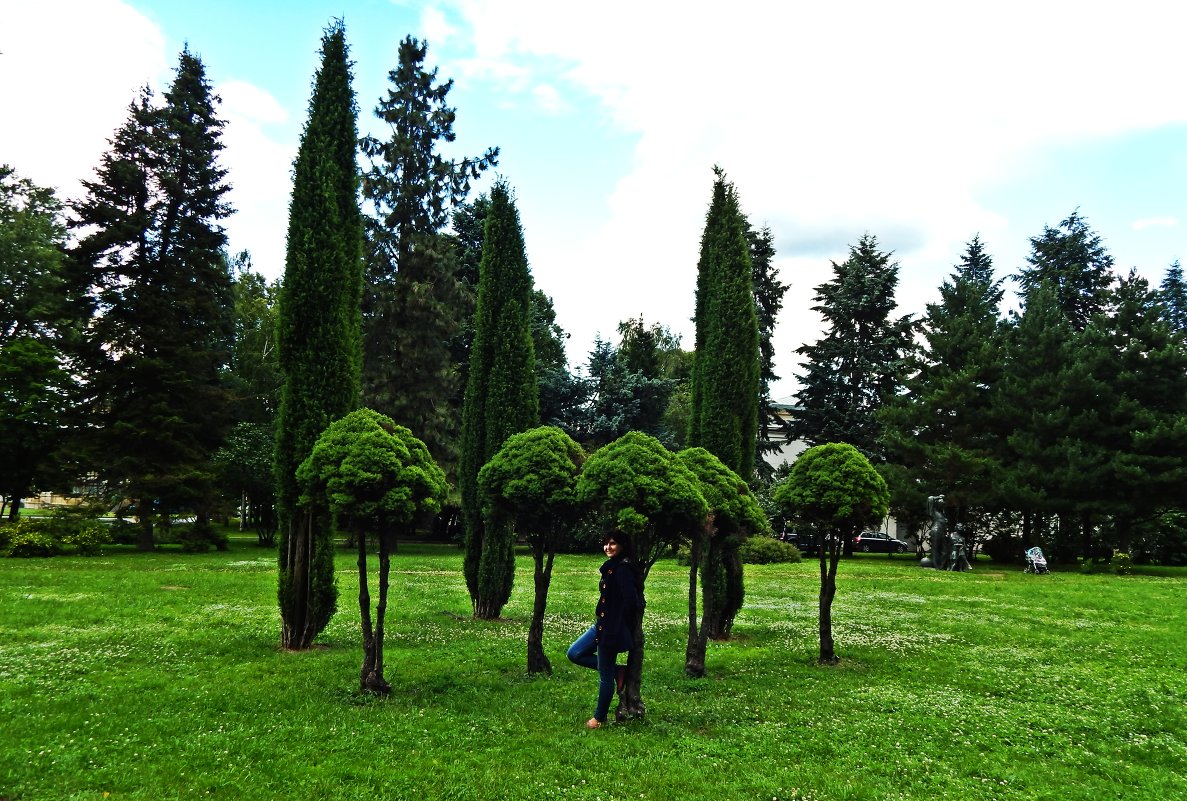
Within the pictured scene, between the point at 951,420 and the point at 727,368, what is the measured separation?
2460 centimetres

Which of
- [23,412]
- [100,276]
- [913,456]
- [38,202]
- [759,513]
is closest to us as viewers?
[759,513]

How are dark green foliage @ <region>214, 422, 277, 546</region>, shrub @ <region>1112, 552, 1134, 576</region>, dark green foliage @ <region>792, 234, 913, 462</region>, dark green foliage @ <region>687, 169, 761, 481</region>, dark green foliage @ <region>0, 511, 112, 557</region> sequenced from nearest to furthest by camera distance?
dark green foliage @ <region>687, 169, 761, 481</region>
dark green foliage @ <region>0, 511, 112, 557</region>
shrub @ <region>1112, 552, 1134, 576</region>
dark green foliage @ <region>214, 422, 277, 546</region>
dark green foliage @ <region>792, 234, 913, 462</region>

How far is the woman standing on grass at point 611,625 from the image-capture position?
267 inches

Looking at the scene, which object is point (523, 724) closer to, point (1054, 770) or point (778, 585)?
point (1054, 770)

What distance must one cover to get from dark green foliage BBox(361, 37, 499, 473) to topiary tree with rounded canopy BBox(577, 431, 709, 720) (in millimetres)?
24309

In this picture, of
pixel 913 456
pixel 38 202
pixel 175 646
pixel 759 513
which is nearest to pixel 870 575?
pixel 913 456

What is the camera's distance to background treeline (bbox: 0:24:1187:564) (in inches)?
1054

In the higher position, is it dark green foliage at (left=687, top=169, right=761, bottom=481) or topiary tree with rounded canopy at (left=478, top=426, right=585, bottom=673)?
dark green foliage at (left=687, top=169, right=761, bottom=481)

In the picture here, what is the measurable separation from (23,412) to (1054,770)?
110 feet

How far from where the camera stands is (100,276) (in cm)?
2803

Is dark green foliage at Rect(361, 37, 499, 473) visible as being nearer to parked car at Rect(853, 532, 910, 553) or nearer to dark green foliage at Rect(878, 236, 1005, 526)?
dark green foliage at Rect(878, 236, 1005, 526)

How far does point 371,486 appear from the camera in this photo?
303 inches

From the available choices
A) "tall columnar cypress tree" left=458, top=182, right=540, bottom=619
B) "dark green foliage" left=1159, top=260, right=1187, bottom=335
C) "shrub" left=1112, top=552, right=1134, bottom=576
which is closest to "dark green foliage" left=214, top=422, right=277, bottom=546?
"tall columnar cypress tree" left=458, top=182, right=540, bottom=619

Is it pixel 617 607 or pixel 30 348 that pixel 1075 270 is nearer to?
pixel 617 607
